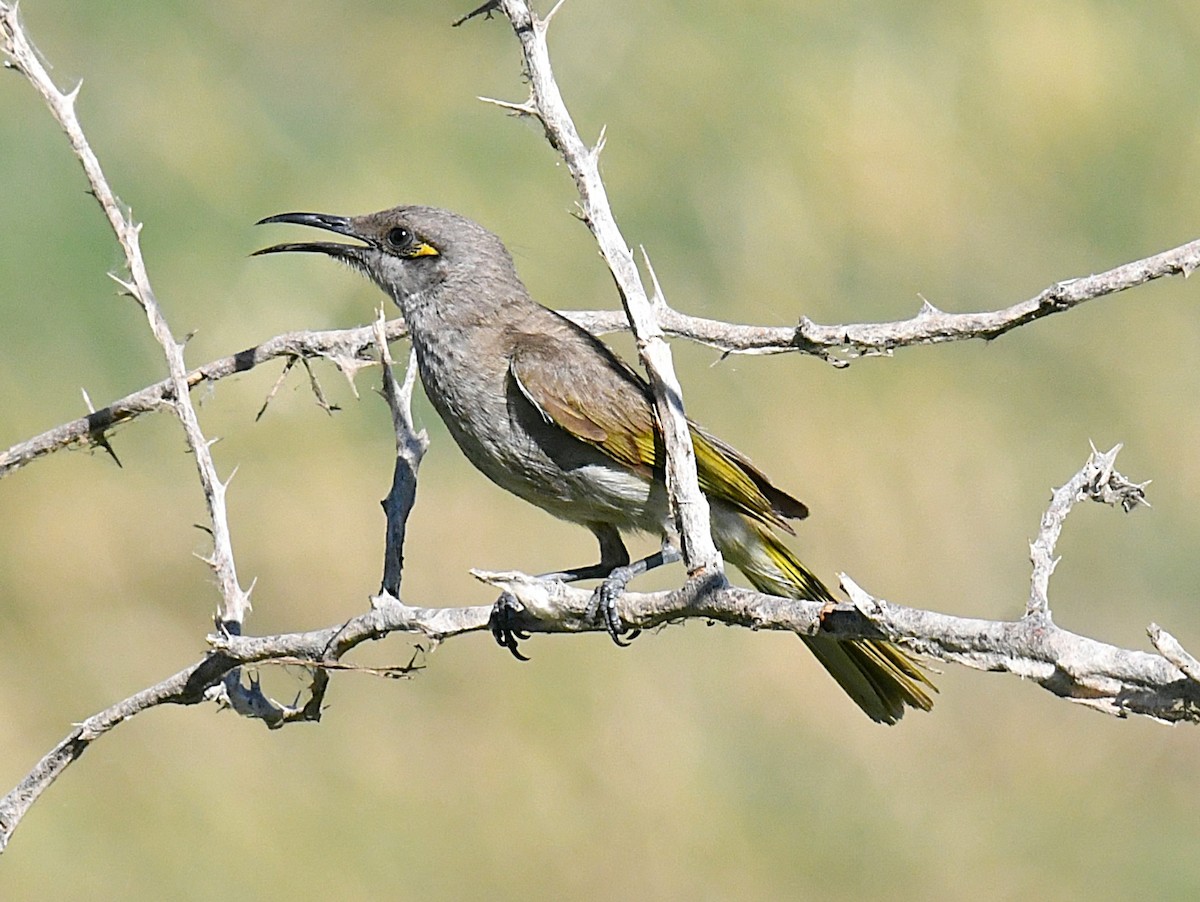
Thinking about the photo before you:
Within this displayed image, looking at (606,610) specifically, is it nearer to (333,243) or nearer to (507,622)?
(507,622)

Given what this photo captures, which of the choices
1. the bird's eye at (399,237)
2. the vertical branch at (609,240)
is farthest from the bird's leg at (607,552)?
the vertical branch at (609,240)

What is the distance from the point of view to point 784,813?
9250 millimetres

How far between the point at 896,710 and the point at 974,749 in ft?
15.8

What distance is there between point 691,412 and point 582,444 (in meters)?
5.36

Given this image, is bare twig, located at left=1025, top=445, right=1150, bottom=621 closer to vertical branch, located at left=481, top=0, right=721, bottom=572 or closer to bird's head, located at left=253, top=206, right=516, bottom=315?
vertical branch, located at left=481, top=0, right=721, bottom=572

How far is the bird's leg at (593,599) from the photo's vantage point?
415cm

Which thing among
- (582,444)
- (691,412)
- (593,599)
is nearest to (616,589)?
(593,599)

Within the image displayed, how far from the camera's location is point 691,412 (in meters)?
10.8

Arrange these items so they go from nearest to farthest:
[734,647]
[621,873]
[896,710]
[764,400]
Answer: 1. [896,710]
2. [621,873]
3. [734,647]
4. [764,400]

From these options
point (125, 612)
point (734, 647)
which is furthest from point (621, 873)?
point (125, 612)

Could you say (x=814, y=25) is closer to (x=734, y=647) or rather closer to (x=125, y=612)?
(x=734, y=647)

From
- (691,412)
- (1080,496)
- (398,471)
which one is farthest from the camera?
(691,412)

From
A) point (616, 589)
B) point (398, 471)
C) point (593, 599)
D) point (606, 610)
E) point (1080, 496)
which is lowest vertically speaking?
point (1080, 496)

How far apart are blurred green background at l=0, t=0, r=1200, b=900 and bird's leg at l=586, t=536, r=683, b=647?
2.31 metres
